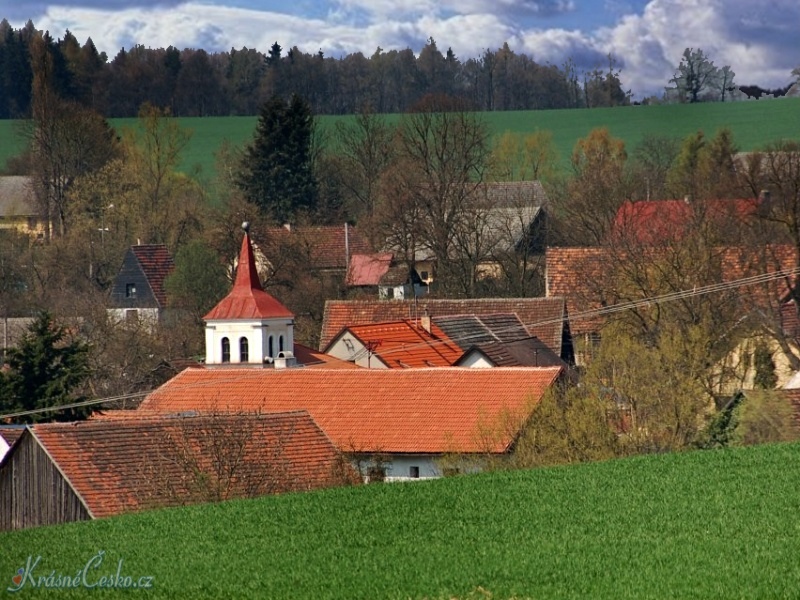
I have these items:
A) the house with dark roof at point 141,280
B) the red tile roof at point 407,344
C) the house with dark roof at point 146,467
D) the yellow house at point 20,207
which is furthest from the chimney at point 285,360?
the yellow house at point 20,207

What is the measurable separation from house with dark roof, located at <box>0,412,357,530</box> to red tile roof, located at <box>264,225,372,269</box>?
35.8 metres

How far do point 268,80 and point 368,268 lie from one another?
157 ft

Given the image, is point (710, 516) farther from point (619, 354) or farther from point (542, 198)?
point (542, 198)

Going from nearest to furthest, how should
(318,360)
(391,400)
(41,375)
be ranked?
(391,400) < (41,375) < (318,360)

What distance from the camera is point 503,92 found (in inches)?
4085

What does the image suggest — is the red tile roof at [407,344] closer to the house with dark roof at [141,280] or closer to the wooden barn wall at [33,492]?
the wooden barn wall at [33,492]

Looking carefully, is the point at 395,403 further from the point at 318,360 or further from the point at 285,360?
the point at 318,360

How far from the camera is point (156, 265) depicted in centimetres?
6744

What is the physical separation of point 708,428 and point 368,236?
3712cm

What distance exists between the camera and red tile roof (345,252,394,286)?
63.7 meters

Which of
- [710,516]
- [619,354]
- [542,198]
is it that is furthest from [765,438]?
[542,198]

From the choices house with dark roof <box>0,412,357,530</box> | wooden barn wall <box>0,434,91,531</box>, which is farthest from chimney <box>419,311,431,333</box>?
wooden barn wall <box>0,434,91,531</box>

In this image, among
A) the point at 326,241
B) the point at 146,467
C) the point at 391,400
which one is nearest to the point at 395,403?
the point at 391,400

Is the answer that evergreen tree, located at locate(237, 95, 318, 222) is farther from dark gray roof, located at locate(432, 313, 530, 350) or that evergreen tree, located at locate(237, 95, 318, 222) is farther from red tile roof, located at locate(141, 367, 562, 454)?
red tile roof, located at locate(141, 367, 562, 454)
